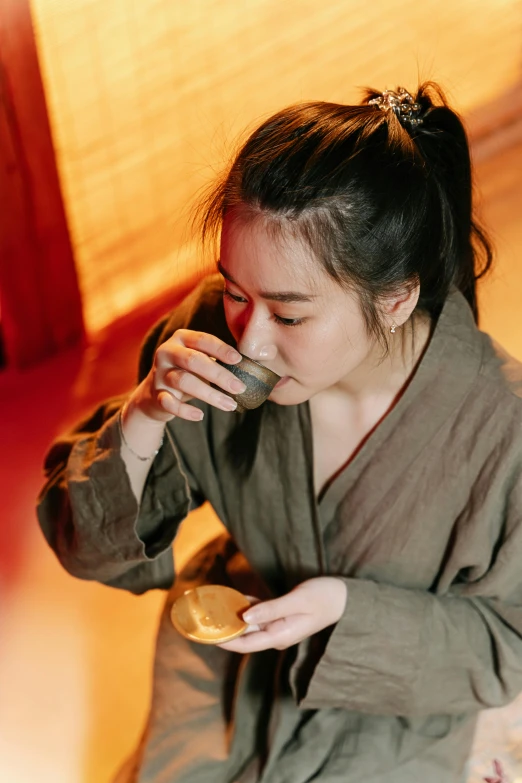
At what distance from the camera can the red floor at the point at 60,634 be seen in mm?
1735

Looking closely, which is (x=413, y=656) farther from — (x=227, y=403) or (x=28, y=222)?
(x=28, y=222)

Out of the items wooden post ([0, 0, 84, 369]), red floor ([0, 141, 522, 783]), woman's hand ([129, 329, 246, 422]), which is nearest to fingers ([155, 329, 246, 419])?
woman's hand ([129, 329, 246, 422])

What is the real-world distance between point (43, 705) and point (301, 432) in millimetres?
889

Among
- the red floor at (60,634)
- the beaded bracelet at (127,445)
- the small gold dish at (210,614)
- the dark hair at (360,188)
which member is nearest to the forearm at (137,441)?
the beaded bracelet at (127,445)

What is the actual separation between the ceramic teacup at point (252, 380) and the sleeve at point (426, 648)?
0.92 ft

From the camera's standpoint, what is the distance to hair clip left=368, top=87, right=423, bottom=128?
113cm

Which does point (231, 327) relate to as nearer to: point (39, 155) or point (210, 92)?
point (39, 155)

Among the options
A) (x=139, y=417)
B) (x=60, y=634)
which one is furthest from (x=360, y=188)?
→ (x=60, y=634)

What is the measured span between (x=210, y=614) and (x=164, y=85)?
1728mm

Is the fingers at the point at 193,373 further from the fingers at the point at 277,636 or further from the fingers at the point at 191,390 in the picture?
the fingers at the point at 277,636

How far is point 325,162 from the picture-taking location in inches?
40.3

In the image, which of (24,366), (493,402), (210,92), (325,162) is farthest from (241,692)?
(210,92)

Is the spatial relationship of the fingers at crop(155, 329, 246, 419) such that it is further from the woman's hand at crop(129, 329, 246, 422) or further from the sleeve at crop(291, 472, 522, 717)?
the sleeve at crop(291, 472, 522, 717)

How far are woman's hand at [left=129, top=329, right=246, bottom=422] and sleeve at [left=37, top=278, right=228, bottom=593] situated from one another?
13cm
